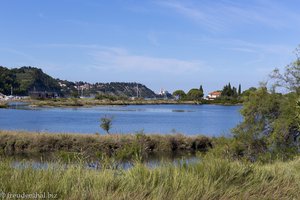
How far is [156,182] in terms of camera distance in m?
7.23

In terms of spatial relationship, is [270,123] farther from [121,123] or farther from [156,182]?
[121,123]

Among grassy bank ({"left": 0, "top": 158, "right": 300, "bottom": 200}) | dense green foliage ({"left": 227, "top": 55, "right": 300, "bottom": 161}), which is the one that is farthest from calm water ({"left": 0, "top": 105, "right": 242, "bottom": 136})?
grassy bank ({"left": 0, "top": 158, "right": 300, "bottom": 200})

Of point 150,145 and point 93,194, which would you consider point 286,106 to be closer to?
point 150,145

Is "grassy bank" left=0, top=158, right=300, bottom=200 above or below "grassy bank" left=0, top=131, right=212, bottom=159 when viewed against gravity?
above

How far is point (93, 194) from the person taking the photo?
20.5 ft

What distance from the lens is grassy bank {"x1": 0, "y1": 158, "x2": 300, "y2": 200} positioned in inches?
247

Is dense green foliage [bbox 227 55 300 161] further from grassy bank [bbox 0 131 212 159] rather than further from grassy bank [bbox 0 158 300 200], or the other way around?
grassy bank [bbox 0 158 300 200]

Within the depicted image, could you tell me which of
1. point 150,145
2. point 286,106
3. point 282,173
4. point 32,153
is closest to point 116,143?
point 150,145

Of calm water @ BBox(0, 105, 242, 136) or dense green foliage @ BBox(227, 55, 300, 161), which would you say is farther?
calm water @ BBox(0, 105, 242, 136)

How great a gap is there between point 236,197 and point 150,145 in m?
33.8

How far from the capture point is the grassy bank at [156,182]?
6.27 meters

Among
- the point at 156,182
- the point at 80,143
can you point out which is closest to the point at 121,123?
the point at 80,143

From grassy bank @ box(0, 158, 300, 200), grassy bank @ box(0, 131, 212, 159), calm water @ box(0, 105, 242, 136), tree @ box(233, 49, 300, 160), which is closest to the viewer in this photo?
grassy bank @ box(0, 158, 300, 200)

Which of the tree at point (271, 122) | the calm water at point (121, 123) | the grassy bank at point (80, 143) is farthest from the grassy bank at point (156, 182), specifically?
the grassy bank at point (80, 143)
